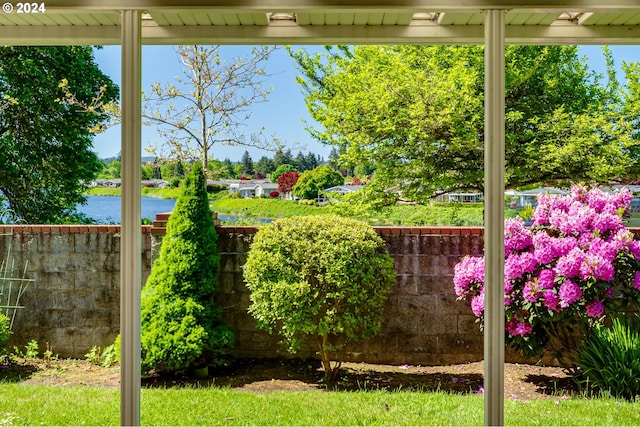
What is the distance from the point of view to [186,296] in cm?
381

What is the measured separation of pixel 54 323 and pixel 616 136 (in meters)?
4.66

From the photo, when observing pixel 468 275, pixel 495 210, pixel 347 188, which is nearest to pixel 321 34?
pixel 495 210

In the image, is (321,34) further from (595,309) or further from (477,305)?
(595,309)

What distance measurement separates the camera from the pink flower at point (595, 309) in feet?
11.7

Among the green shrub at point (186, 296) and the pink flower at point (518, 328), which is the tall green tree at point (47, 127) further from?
the pink flower at point (518, 328)

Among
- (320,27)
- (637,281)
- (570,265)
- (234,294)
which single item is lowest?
(234,294)

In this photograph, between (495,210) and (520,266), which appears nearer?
(495,210)

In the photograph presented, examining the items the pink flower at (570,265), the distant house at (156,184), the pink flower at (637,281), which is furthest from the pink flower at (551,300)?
the distant house at (156,184)

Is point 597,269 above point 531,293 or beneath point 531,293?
above

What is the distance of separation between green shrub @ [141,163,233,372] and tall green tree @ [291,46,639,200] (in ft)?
4.29

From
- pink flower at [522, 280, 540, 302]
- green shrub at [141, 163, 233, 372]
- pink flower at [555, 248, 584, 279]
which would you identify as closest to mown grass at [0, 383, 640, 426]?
green shrub at [141, 163, 233, 372]

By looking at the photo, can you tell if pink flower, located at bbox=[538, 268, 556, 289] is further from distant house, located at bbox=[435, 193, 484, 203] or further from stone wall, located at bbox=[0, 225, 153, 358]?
stone wall, located at bbox=[0, 225, 153, 358]

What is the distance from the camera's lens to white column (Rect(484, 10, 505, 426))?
2.15 m

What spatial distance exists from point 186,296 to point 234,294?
1.24 feet
